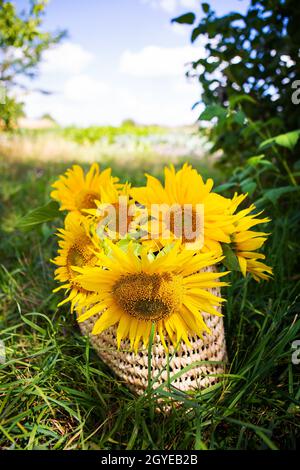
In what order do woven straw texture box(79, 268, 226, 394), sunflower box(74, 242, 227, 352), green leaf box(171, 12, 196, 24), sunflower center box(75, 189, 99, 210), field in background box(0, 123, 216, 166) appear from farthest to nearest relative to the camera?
field in background box(0, 123, 216, 166) < green leaf box(171, 12, 196, 24) < sunflower center box(75, 189, 99, 210) < woven straw texture box(79, 268, 226, 394) < sunflower box(74, 242, 227, 352)

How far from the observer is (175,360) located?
0.96 metres

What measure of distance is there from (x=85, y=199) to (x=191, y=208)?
16.9 inches

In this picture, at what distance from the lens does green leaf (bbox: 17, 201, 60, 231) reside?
1.34 meters

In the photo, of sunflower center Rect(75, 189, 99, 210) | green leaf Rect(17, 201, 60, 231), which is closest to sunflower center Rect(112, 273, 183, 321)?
sunflower center Rect(75, 189, 99, 210)

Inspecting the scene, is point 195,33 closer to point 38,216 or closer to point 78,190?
point 78,190

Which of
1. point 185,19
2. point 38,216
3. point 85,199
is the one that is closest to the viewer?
point 85,199

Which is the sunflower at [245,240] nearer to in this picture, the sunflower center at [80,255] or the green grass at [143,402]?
the green grass at [143,402]

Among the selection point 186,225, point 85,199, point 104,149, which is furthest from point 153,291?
point 104,149

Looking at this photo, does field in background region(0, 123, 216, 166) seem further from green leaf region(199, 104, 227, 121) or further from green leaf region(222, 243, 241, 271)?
green leaf region(222, 243, 241, 271)

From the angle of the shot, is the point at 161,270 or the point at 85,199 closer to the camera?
the point at 161,270

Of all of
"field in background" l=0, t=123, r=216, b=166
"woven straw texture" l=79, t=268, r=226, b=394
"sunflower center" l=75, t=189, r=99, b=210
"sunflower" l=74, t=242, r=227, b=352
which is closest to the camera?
"sunflower" l=74, t=242, r=227, b=352

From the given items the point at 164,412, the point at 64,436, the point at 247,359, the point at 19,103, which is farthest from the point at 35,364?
the point at 19,103

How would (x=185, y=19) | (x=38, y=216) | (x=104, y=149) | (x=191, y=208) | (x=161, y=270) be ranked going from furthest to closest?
(x=104, y=149), (x=185, y=19), (x=38, y=216), (x=191, y=208), (x=161, y=270)

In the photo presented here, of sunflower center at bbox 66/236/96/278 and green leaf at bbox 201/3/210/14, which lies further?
green leaf at bbox 201/3/210/14
